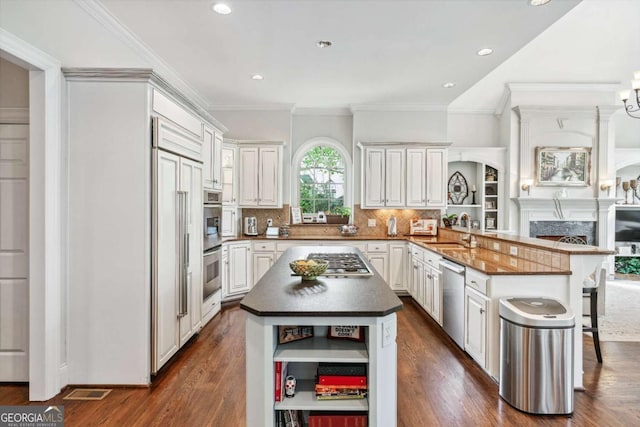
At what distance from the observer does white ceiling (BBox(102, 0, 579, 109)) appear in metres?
3.06

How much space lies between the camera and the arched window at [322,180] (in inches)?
260

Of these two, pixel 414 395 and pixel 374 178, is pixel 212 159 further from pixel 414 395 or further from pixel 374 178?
pixel 414 395

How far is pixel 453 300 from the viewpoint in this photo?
359cm

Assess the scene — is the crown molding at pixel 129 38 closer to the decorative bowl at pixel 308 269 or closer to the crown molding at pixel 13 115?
the crown molding at pixel 13 115

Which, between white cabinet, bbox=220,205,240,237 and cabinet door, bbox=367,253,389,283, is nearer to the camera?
white cabinet, bbox=220,205,240,237

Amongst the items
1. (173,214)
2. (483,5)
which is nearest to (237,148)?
(173,214)

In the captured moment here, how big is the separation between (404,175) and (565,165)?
3.64 meters

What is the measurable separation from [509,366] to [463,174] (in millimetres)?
5778

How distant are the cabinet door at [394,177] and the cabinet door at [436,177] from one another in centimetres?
44

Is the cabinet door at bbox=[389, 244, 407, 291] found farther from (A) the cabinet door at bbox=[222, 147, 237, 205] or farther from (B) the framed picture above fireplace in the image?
(B) the framed picture above fireplace

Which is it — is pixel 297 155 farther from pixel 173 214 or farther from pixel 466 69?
pixel 173 214

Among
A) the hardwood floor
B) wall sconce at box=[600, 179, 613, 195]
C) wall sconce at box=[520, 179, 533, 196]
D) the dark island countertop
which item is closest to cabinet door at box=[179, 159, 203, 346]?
the hardwood floor

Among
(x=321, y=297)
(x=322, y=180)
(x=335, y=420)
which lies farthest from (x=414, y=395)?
(x=322, y=180)

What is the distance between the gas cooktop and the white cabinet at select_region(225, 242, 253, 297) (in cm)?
204
